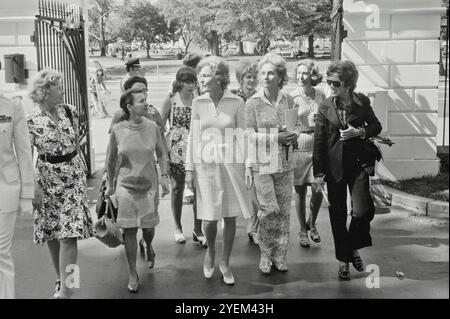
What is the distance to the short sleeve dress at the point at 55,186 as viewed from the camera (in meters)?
4.95

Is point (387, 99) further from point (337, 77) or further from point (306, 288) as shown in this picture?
point (306, 288)

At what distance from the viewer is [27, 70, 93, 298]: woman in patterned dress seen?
16.2 feet

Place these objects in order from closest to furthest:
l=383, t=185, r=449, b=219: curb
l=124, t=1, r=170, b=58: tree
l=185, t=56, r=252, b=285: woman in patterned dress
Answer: l=185, t=56, r=252, b=285: woman in patterned dress
l=383, t=185, r=449, b=219: curb
l=124, t=1, r=170, b=58: tree

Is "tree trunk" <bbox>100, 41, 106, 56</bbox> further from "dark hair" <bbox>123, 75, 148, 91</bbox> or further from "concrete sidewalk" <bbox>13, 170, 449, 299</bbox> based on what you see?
"dark hair" <bbox>123, 75, 148, 91</bbox>

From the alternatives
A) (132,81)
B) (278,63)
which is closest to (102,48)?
(132,81)

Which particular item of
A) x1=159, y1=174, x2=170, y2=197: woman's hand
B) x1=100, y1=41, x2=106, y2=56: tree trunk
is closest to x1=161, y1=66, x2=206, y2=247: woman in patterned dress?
x1=159, y1=174, x2=170, y2=197: woman's hand

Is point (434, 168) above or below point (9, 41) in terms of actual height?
below

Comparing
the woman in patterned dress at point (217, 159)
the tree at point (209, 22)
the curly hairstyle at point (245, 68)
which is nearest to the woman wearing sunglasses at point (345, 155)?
the woman in patterned dress at point (217, 159)

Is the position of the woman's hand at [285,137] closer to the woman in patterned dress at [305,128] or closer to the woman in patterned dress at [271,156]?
the woman in patterned dress at [271,156]

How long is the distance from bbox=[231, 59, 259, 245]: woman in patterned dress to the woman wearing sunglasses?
0.90m

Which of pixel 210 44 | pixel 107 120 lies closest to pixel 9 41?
pixel 107 120

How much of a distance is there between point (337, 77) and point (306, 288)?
182cm

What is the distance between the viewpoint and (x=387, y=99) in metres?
8.80

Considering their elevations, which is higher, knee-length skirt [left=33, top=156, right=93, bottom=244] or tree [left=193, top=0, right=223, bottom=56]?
tree [left=193, top=0, right=223, bottom=56]
